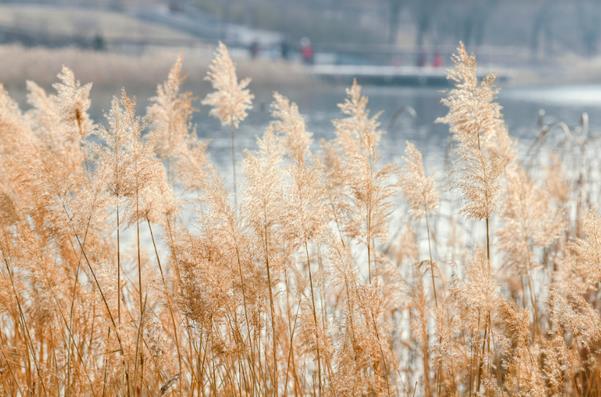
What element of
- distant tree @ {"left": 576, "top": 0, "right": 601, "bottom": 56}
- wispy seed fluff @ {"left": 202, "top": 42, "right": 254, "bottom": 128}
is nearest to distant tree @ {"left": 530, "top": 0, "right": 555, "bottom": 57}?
distant tree @ {"left": 576, "top": 0, "right": 601, "bottom": 56}

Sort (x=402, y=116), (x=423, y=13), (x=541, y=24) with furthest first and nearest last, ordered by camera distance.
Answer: (x=541, y=24)
(x=423, y=13)
(x=402, y=116)

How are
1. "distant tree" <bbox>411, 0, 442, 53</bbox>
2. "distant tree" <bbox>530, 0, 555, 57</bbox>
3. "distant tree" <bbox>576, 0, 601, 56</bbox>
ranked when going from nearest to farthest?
1. "distant tree" <bbox>411, 0, 442, 53</bbox>
2. "distant tree" <bbox>530, 0, 555, 57</bbox>
3. "distant tree" <bbox>576, 0, 601, 56</bbox>

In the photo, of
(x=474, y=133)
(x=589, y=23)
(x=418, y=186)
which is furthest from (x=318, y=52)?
(x=474, y=133)

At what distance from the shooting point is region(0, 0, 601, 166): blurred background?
2736 cm

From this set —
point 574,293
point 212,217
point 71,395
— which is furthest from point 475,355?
point 71,395

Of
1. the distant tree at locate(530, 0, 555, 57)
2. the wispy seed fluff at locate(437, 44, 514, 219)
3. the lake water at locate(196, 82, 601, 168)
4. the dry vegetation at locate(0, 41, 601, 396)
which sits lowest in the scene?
the lake water at locate(196, 82, 601, 168)

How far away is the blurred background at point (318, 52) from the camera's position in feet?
89.8

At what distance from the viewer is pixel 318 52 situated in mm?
54969

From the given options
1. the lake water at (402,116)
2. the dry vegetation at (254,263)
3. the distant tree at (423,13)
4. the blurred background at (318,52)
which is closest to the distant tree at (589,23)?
the blurred background at (318,52)

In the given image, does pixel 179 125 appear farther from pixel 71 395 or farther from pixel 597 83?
pixel 597 83

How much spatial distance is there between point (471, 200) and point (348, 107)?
661 millimetres

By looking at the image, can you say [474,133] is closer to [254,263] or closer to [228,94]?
[254,263]

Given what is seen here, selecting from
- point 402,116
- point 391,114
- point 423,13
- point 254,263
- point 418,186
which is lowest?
point 402,116

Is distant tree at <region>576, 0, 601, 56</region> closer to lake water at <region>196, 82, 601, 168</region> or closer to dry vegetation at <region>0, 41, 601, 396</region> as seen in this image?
lake water at <region>196, 82, 601, 168</region>
